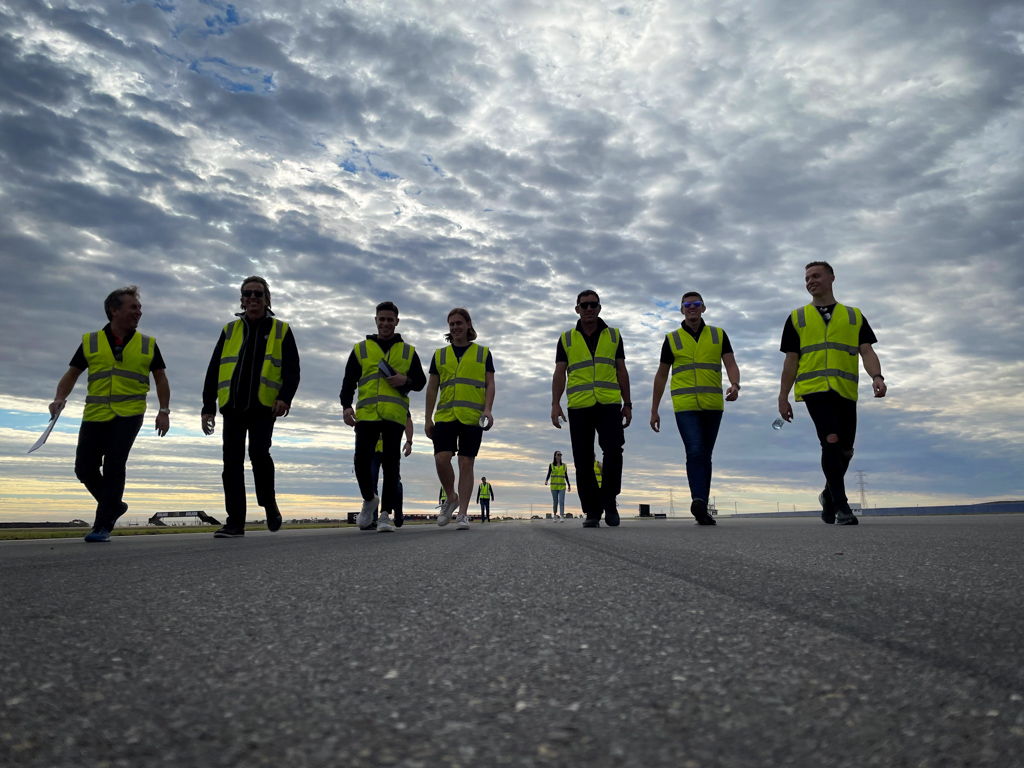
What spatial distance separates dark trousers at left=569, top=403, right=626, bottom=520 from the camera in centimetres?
838

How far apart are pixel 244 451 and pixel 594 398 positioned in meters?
3.69

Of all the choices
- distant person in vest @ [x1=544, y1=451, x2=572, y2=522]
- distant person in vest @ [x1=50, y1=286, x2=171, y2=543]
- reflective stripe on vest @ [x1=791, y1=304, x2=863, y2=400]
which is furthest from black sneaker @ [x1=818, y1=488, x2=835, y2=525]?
distant person in vest @ [x1=544, y1=451, x2=572, y2=522]

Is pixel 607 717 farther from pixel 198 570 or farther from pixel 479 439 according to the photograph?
pixel 479 439

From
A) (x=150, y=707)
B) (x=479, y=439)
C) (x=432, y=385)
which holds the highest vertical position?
(x=432, y=385)

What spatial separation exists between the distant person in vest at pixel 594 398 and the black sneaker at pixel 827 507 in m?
2.10

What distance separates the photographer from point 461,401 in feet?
28.3

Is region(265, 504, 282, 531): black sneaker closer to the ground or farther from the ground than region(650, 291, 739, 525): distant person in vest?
closer to the ground

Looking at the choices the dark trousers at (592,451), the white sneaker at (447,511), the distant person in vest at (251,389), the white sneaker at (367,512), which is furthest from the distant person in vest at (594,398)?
the distant person in vest at (251,389)

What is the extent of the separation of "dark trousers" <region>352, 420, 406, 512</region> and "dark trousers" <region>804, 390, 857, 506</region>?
173 inches

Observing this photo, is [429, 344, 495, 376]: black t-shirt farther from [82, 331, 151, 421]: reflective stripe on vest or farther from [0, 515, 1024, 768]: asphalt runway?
[0, 515, 1024, 768]: asphalt runway

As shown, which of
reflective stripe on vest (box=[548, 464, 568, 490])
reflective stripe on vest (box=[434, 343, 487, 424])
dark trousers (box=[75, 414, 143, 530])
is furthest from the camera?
reflective stripe on vest (box=[548, 464, 568, 490])

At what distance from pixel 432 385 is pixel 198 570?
5987 millimetres

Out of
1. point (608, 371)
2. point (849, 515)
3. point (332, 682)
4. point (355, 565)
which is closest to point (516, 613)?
point (332, 682)

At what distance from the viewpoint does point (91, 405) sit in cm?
675
